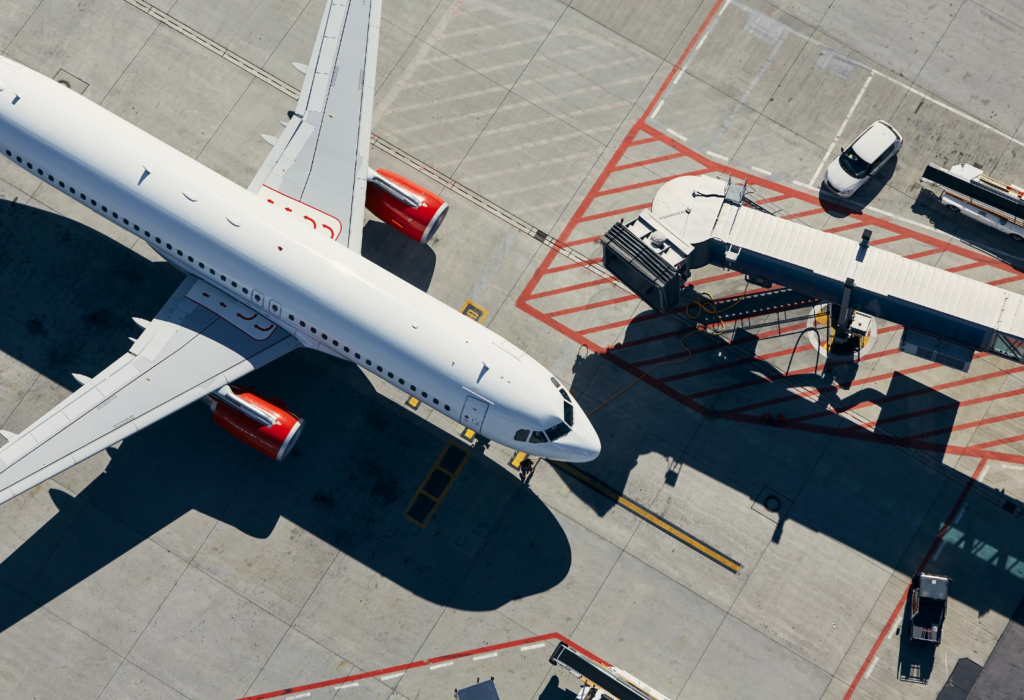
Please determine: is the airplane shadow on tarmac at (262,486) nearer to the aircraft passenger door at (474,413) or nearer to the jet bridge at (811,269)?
the aircraft passenger door at (474,413)

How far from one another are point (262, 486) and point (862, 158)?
32338 mm

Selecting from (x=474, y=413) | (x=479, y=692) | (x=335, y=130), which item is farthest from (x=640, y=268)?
(x=479, y=692)

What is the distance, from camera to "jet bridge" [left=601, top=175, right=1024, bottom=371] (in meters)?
32.7

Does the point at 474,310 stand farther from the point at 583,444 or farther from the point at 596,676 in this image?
the point at 596,676

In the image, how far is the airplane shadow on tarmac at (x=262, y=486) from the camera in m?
36.2

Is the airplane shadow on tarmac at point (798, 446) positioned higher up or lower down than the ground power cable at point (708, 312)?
lower down

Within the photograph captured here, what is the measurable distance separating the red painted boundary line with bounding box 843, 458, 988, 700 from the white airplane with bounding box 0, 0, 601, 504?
16669 mm

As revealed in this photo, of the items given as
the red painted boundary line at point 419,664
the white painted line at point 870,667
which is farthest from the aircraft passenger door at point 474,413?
the white painted line at point 870,667

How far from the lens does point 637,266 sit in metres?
33.0

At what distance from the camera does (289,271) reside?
3191cm

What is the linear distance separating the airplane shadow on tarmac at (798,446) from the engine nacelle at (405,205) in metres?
9.63

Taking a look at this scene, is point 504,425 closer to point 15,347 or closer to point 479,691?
point 479,691

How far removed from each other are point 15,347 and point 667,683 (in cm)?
3450

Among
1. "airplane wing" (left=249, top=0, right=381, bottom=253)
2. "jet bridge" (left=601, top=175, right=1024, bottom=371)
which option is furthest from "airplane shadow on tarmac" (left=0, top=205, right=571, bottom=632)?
"jet bridge" (left=601, top=175, right=1024, bottom=371)
